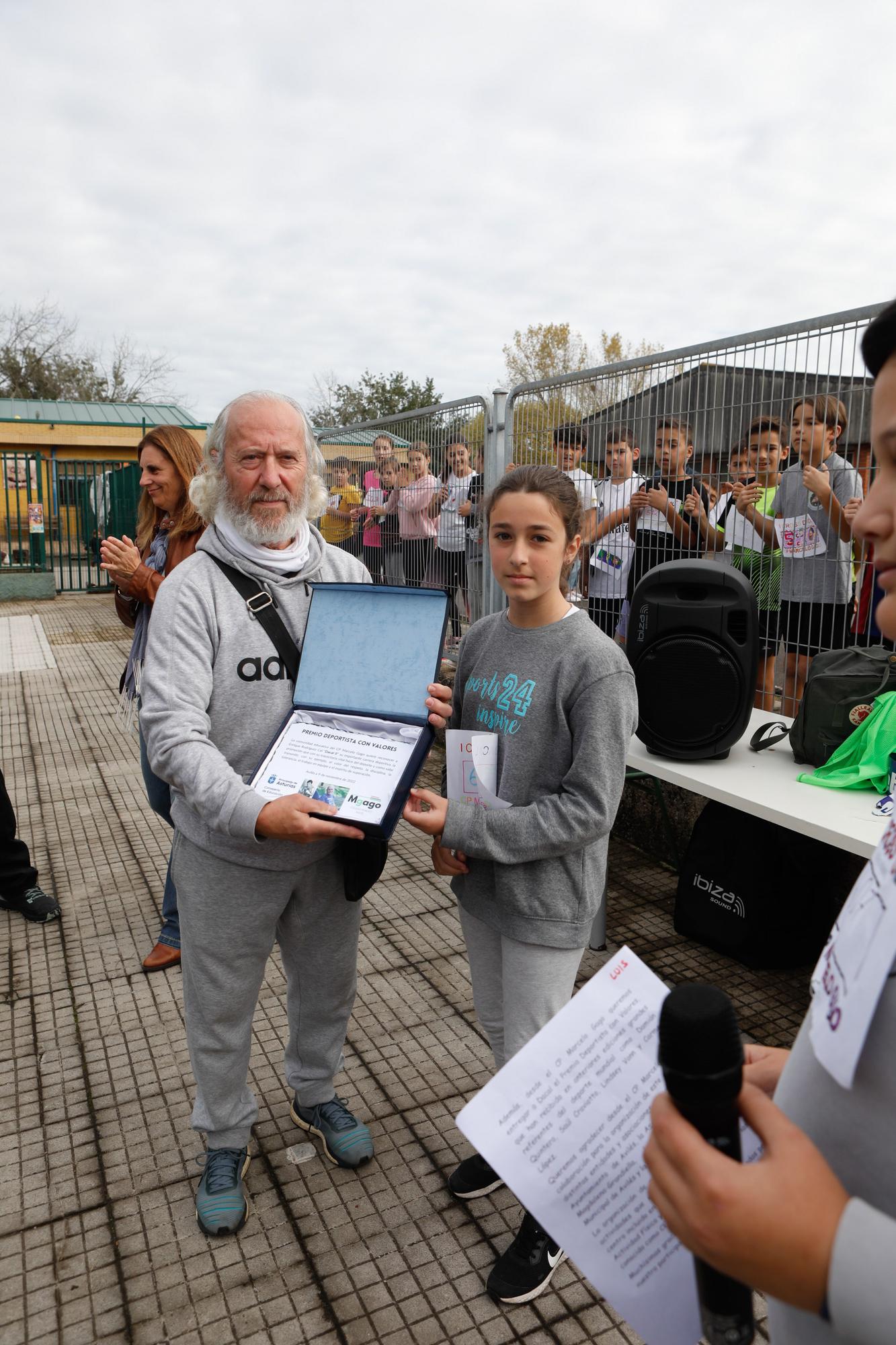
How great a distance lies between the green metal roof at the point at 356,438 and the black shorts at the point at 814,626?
3.28 m

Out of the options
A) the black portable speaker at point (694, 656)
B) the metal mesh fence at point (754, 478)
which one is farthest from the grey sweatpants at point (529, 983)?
the metal mesh fence at point (754, 478)

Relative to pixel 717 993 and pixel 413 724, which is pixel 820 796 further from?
pixel 717 993

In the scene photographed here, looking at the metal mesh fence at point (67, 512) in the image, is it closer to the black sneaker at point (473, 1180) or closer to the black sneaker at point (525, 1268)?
the black sneaker at point (473, 1180)

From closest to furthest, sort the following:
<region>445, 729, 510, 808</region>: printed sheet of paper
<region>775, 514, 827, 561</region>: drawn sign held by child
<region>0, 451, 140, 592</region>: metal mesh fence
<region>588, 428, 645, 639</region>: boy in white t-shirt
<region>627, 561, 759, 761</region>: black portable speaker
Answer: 1. <region>445, 729, 510, 808</region>: printed sheet of paper
2. <region>627, 561, 759, 761</region>: black portable speaker
3. <region>775, 514, 827, 561</region>: drawn sign held by child
4. <region>588, 428, 645, 639</region>: boy in white t-shirt
5. <region>0, 451, 140, 592</region>: metal mesh fence

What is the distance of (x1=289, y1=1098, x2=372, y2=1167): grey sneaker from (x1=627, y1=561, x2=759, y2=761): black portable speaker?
158 cm

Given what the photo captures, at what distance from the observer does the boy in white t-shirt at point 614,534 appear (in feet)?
13.3

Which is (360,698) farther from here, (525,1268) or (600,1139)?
(525,1268)

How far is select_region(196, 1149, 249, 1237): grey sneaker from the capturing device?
2195 mm

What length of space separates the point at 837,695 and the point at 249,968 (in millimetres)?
2039

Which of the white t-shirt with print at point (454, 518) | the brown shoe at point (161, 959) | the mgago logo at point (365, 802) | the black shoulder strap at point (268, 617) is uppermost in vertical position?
the white t-shirt with print at point (454, 518)

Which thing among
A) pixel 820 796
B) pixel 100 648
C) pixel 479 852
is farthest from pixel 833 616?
pixel 100 648

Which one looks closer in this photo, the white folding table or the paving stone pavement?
the paving stone pavement

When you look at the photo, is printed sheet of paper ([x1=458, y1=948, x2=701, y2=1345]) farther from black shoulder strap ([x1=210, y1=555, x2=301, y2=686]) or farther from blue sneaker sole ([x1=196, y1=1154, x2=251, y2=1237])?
blue sneaker sole ([x1=196, y1=1154, x2=251, y2=1237])

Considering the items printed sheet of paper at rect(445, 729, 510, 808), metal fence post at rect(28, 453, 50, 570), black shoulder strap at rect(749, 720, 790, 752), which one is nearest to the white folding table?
black shoulder strap at rect(749, 720, 790, 752)
